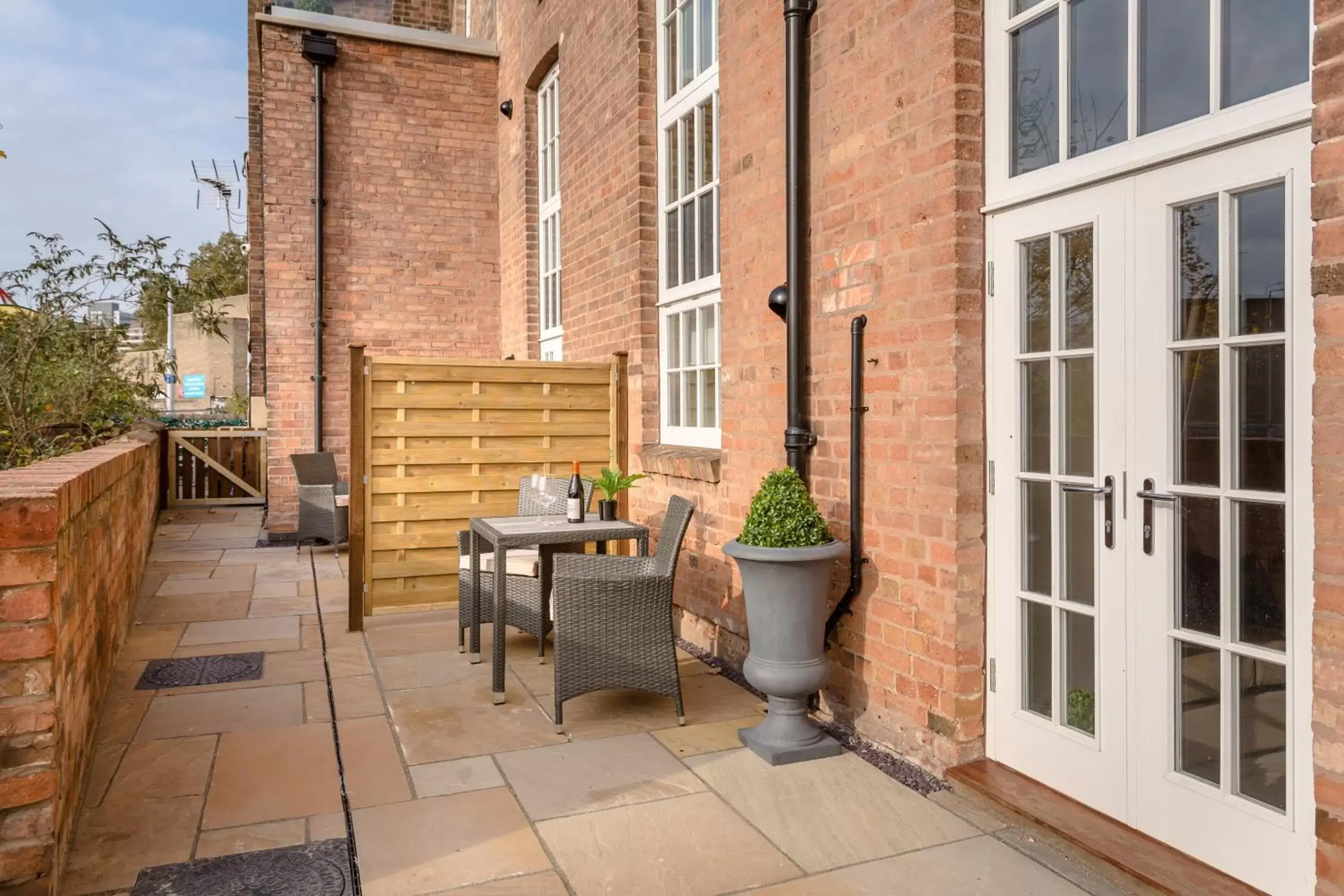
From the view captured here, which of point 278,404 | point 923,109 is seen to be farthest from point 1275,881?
point 278,404

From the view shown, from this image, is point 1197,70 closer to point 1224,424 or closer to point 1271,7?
point 1271,7

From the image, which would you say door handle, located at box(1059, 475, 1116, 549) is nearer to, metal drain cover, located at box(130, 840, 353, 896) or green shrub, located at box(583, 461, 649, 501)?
metal drain cover, located at box(130, 840, 353, 896)

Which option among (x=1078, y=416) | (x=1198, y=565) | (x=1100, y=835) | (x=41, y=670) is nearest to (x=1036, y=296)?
(x=1078, y=416)

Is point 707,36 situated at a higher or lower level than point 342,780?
higher

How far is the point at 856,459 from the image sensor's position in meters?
3.38

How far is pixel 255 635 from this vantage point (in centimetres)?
526

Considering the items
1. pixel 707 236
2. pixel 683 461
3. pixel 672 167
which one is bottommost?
pixel 683 461

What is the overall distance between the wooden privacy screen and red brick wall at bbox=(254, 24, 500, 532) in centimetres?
368

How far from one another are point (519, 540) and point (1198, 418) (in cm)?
270

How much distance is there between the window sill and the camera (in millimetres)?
4605

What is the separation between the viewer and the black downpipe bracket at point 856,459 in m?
3.35

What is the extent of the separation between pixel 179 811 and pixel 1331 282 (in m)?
3.38

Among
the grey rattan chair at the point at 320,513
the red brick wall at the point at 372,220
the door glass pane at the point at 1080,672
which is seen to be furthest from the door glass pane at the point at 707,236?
the red brick wall at the point at 372,220

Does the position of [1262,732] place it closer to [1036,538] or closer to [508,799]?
[1036,538]
